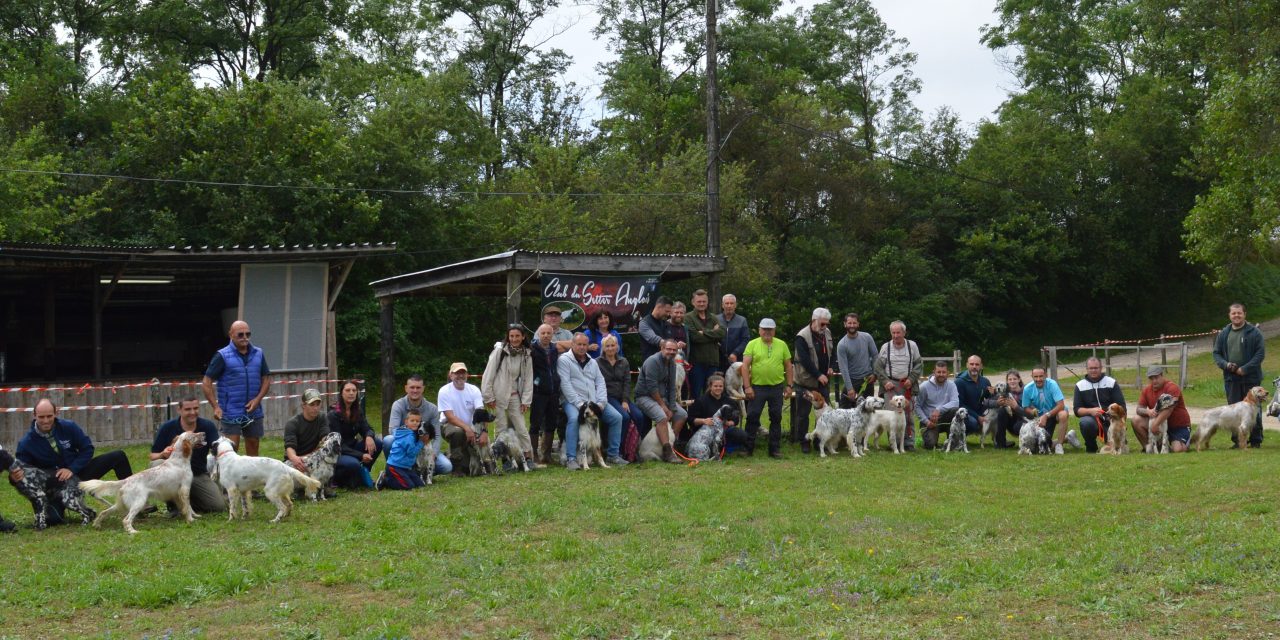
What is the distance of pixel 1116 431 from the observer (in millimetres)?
12047

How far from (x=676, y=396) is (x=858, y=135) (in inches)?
1121

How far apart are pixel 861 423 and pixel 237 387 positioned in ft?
21.6

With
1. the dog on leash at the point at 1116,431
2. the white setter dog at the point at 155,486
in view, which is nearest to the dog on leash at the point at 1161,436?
the dog on leash at the point at 1116,431

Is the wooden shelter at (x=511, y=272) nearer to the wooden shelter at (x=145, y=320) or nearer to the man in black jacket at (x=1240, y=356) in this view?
the wooden shelter at (x=145, y=320)

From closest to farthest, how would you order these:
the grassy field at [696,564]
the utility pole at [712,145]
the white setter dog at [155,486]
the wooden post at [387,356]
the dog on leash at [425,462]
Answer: the grassy field at [696,564] → the white setter dog at [155,486] → the dog on leash at [425,462] → the wooden post at [387,356] → the utility pole at [712,145]

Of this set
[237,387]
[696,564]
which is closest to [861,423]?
[696,564]

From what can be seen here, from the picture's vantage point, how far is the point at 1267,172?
1009 inches

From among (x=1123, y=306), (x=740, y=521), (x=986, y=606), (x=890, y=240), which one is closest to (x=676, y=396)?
(x=740, y=521)

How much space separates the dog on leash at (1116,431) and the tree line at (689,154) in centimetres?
1077

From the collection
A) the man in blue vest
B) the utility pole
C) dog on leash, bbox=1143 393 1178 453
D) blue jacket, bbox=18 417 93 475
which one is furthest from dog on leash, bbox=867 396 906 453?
blue jacket, bbox=18 417 93 475

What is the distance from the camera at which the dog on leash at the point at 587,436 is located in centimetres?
1139

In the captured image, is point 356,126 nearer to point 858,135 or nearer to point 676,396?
point 858,135

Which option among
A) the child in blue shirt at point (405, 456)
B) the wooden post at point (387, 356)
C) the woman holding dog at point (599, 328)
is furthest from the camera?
the wooden post at point (387, 356)

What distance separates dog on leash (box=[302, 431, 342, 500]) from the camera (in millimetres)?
9492
